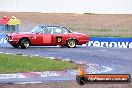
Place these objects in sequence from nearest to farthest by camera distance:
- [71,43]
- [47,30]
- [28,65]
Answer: [28,65]
[47,30]
[71,43]

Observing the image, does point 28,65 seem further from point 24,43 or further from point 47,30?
point 47,30

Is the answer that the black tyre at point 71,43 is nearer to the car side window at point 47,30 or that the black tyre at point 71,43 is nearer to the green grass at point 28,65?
the car side window at point 47,30

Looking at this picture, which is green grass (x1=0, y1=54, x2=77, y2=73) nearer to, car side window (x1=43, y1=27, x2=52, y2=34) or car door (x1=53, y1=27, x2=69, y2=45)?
car side window (x1=43, y1=27, x2=52, y2=34)

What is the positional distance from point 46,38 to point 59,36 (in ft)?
2.94

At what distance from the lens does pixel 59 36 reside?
26.9 m

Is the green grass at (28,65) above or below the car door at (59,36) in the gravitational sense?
below

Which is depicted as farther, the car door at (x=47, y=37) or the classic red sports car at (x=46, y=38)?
the car door at (x=47, y=37)

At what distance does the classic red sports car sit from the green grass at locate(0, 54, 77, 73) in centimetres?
701

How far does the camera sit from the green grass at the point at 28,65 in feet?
50.8

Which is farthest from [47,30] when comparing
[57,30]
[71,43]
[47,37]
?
[71,43]

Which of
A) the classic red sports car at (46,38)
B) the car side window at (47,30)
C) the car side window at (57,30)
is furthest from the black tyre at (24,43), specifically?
the car side window at (57,30)

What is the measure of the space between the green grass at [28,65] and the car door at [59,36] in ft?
26.3
